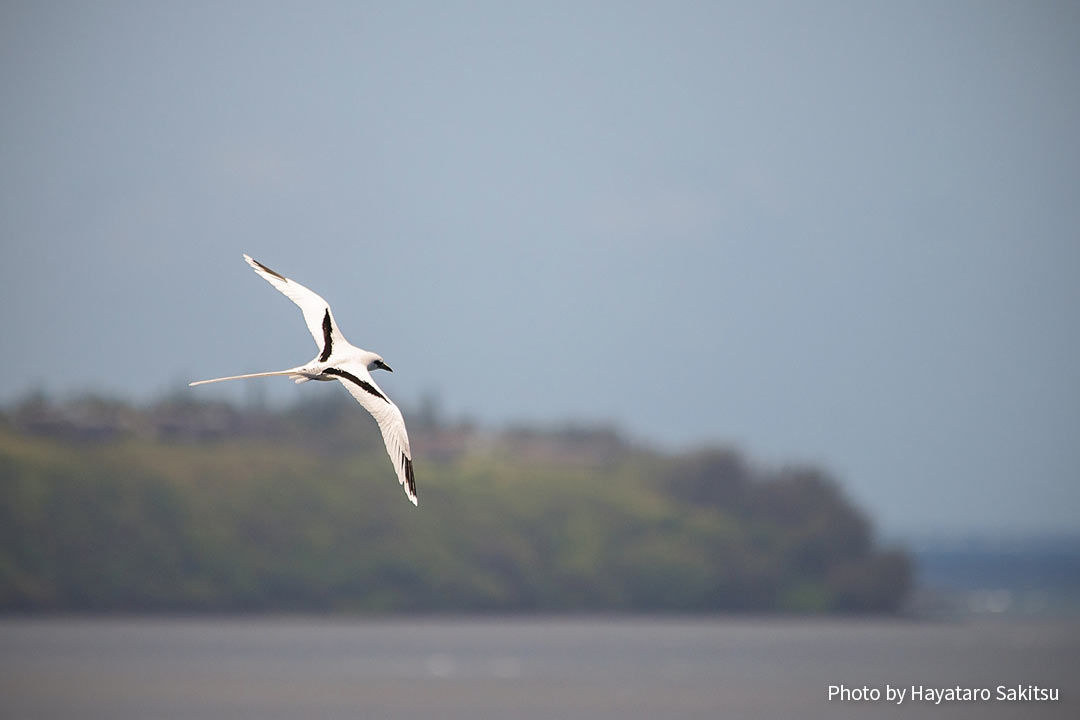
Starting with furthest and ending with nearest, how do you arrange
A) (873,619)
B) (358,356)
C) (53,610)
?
(873,619), (53,610), (358,356)

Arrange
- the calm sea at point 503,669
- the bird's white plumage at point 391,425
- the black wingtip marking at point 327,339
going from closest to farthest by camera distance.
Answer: the bird's white plumage at point 391,425 < the black wingtip marking at point 327,339 < the calm sea at point 503,669

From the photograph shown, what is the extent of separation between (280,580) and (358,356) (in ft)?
250

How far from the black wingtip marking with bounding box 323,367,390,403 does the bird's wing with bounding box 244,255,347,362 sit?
0.89 feet

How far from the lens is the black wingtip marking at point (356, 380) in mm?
20000

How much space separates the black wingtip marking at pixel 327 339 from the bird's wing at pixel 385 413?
27 cm

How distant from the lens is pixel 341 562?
96562mm

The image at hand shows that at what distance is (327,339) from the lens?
20.7m

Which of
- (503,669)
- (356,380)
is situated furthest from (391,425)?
(503,669)

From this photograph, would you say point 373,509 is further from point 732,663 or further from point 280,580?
point 732,663

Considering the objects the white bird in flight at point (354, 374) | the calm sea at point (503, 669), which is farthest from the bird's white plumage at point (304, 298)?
the calm sea at point (503, 669)

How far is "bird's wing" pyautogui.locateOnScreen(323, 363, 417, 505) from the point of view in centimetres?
1972

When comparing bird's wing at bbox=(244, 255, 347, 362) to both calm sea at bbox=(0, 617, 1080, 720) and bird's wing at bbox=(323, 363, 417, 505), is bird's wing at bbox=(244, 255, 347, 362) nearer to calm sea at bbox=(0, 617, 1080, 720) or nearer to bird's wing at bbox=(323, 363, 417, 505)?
bird's wing at bbox=(323, 363, 417, 505)

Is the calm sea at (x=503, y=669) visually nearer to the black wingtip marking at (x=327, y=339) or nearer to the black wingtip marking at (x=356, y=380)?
the black wingtip marking at (x=327, y=339)

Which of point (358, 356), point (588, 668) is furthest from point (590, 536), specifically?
point (358, 356)
